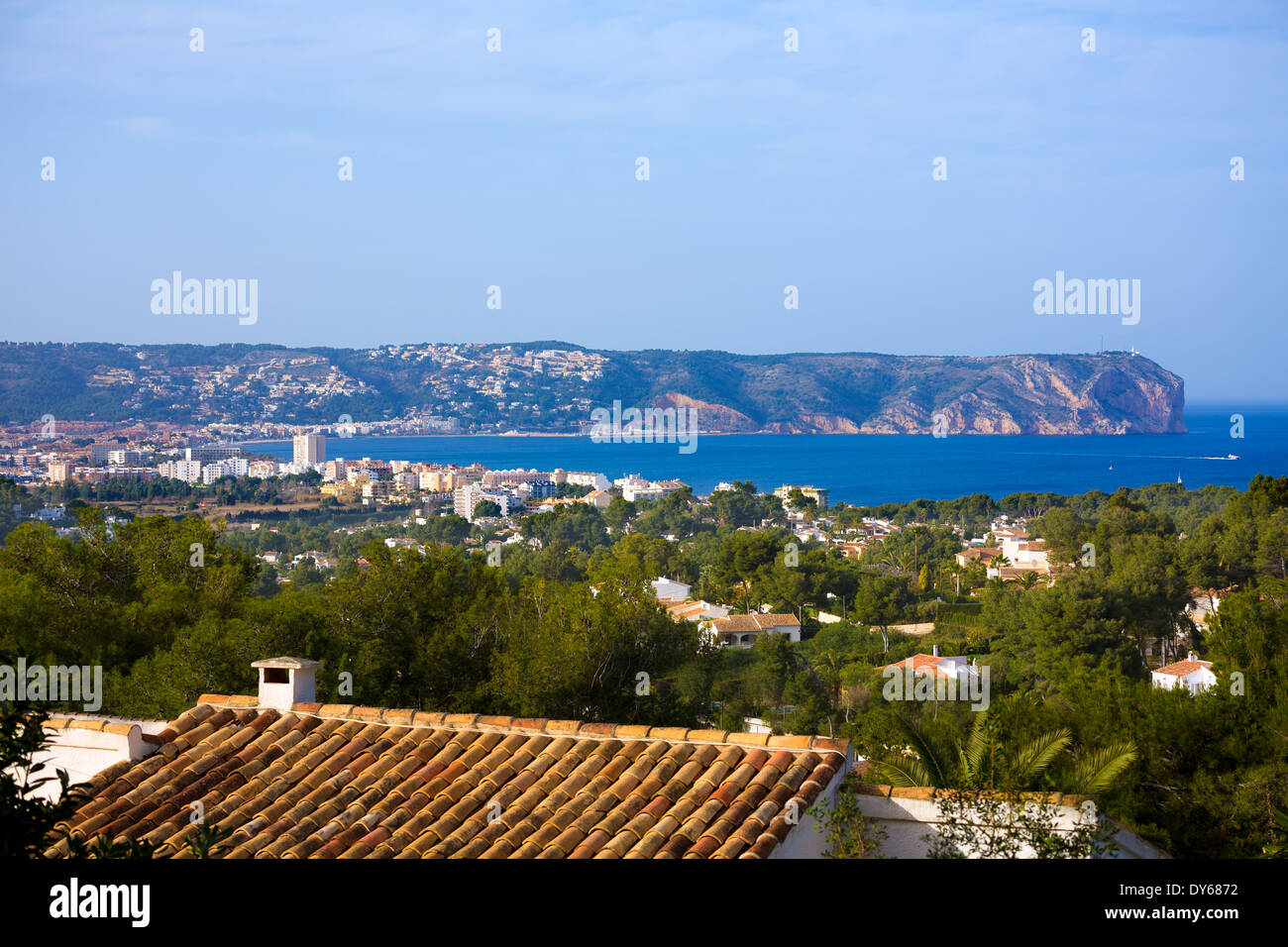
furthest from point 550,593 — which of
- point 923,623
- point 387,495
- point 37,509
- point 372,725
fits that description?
point 387,495

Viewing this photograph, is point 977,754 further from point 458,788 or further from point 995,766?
point 458,788

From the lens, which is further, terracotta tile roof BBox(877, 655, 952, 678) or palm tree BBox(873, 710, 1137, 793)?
terracotta tile roof BBox(877, 655, 952, 678)

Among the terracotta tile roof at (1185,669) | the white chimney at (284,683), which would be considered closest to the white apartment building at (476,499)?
the terracotta tile roof at (1185,669)

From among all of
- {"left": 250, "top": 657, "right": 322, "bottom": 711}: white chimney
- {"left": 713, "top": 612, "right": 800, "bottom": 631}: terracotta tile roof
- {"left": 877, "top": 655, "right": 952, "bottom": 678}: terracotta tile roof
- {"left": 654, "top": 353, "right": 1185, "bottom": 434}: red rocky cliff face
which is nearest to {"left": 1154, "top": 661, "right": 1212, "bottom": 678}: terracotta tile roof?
{"left": 877, "top": 655, "right": 952, "bottom": 678}: terracotta tile roof

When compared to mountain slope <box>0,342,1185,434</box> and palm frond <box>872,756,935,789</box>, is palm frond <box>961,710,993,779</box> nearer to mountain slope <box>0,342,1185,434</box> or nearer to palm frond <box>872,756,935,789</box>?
palm frond <box>872,756,935,789</box>

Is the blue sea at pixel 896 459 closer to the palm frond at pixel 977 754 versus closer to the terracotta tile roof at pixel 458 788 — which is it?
the palm frond at pixel 977 754

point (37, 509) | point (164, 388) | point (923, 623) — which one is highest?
point (164, 388)
